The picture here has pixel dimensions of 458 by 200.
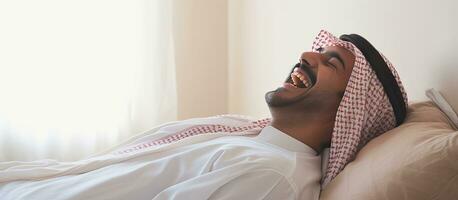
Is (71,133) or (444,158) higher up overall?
(444,158)

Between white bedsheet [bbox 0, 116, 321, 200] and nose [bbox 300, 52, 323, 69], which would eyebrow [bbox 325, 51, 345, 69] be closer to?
nose [bbox 300, 52, 323, 69]

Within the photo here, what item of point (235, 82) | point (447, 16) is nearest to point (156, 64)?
point (235, 82)

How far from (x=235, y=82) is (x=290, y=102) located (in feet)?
5.10

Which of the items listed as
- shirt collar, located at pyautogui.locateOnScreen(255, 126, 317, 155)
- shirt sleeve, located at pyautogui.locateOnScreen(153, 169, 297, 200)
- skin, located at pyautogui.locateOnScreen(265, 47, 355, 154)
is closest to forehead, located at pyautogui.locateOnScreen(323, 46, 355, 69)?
skin, located at pyautogui.locateOnScreen(265, 47, 355, 154)

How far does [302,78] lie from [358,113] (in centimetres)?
26

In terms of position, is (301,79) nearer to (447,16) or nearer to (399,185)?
(447,16)

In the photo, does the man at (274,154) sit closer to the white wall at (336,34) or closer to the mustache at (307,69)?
the mustache at (307,69)

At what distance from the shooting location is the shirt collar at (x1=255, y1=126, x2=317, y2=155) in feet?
4.66

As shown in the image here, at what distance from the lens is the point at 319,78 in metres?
1.44

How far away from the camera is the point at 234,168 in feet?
4.07

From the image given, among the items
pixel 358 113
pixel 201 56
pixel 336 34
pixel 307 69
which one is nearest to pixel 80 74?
pixel 201 56

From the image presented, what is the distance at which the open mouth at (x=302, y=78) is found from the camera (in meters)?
1.47

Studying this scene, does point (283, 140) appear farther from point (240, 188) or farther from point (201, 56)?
point (201, 56)

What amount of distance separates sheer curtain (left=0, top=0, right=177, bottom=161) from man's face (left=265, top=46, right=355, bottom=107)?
54.8 inches
